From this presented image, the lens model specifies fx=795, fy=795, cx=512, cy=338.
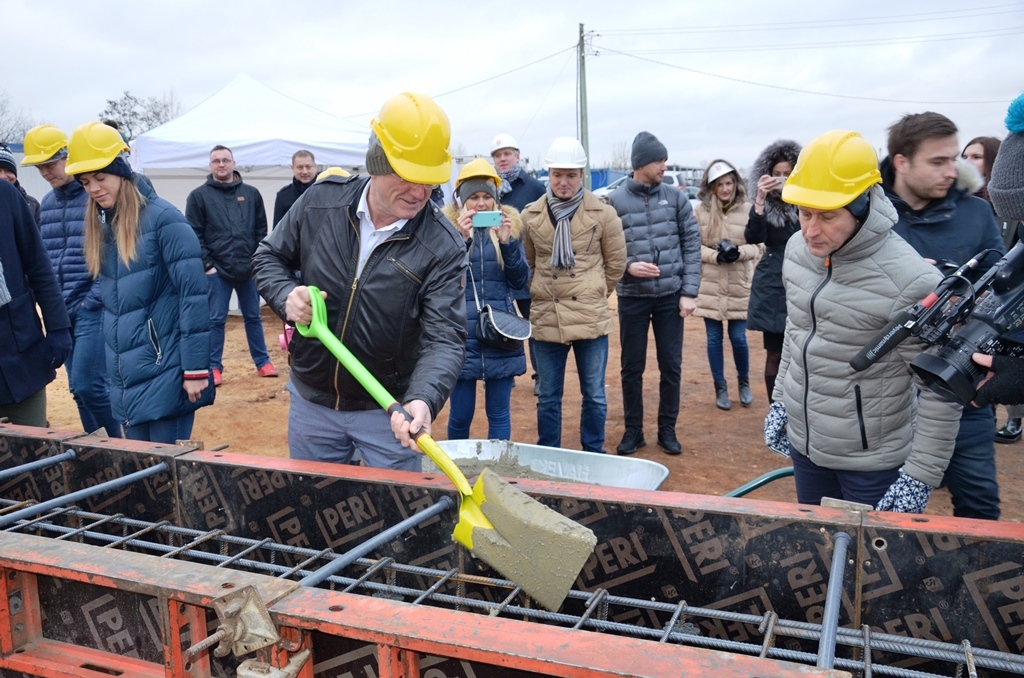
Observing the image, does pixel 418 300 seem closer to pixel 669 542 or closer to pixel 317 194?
pixel 317 194

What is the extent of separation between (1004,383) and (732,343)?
14.4 ft

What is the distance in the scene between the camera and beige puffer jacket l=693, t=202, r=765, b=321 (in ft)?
19.9

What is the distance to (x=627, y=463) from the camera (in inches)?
134

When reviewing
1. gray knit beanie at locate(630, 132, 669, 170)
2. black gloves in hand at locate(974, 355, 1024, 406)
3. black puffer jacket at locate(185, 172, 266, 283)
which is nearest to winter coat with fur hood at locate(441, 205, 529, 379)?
gray knit beanie at locate(630, 132, 669, 170)

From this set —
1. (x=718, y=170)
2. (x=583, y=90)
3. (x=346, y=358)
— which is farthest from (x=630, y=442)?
(x=583, y=90)

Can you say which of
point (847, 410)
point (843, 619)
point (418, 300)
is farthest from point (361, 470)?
point (847, 410)

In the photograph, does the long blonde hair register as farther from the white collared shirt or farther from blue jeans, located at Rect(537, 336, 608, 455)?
blue jeans, located at Rect(537, 336, 608, 455)

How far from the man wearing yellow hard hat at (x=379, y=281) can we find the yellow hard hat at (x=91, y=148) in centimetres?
97

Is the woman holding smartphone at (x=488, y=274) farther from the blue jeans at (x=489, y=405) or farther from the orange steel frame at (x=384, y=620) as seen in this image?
the orange steel frame at (x=384, y=620)

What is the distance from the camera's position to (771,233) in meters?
5.01

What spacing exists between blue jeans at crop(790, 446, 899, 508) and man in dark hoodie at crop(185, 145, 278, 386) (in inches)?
221

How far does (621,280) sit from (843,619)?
3.40 m

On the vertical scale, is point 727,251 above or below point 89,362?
above

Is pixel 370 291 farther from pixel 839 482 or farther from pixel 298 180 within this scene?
pixel 298 180
